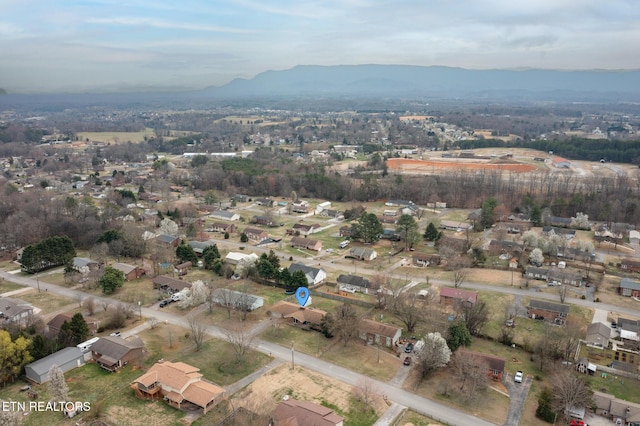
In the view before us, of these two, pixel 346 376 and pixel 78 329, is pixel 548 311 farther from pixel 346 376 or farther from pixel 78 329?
pixel 78 329

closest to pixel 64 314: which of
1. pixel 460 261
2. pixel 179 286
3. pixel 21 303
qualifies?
pixel 21 303

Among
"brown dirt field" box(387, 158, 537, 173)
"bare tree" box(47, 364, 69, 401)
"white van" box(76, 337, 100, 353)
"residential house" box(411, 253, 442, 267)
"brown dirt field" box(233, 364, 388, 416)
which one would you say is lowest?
"residential house" box(411, 253, 442, 267)

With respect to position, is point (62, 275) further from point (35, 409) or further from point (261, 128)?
point (261, 128)

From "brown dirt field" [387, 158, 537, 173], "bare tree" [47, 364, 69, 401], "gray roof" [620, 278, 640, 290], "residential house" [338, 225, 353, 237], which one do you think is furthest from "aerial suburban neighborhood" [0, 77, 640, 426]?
"brown dirt field" [387, 158, 537, 173]

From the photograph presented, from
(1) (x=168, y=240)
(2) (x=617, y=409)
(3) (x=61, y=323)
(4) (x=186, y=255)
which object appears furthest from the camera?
(1) (x=168, y=240)

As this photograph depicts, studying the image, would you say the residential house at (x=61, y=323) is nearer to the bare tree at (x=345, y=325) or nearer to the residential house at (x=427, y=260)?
the bare tree at (x=345, y=325)

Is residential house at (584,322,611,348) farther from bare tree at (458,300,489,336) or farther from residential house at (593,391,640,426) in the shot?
bare tree at (458,300,489,336)

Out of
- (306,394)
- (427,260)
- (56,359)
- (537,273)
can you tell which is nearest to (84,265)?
(56,359)
